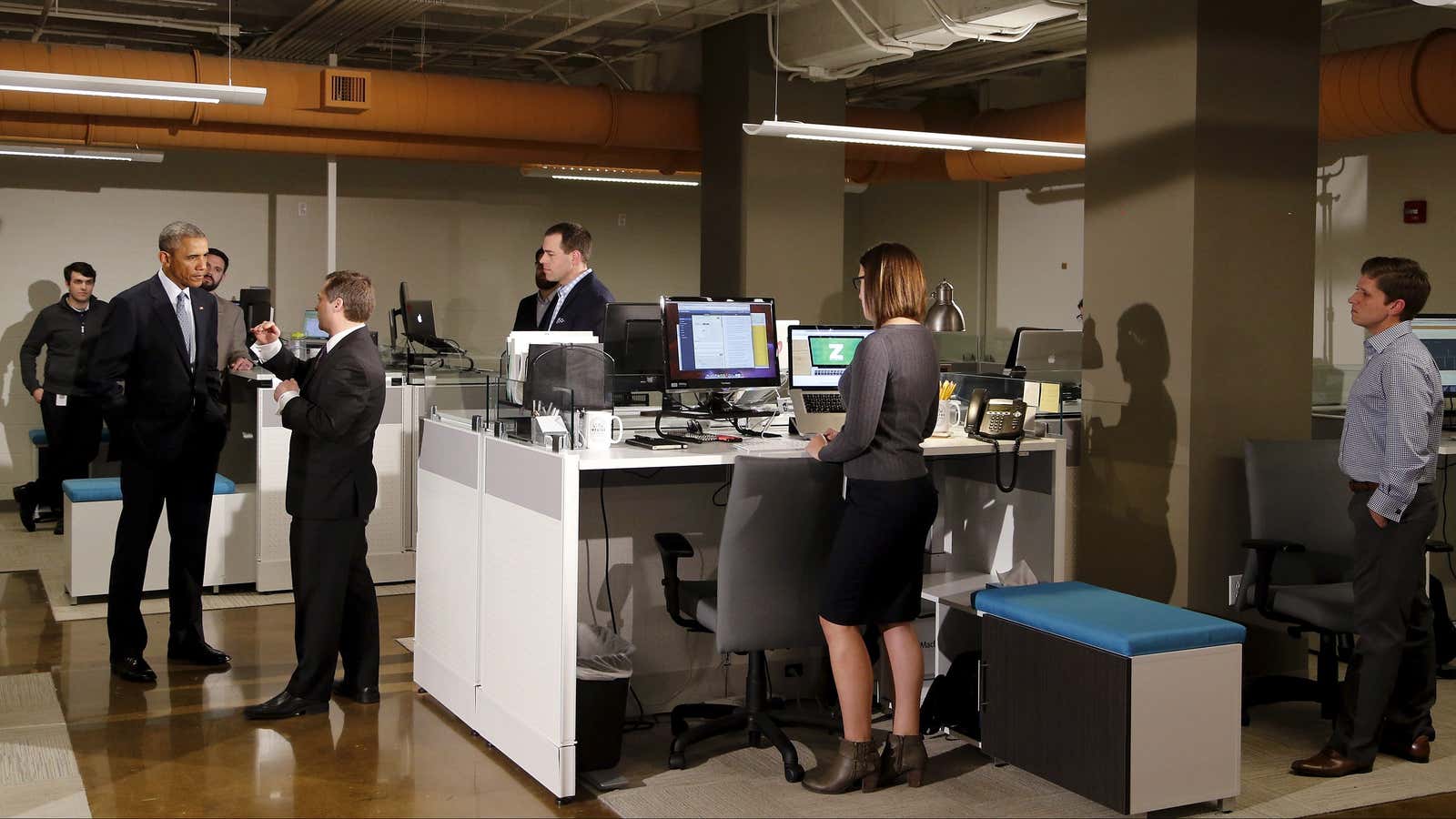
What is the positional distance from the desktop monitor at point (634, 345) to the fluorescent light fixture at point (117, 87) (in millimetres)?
2512

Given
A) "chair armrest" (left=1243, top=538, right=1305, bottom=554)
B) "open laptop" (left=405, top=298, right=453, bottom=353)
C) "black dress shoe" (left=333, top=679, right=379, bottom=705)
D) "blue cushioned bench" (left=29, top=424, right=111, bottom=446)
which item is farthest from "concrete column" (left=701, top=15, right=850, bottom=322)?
"chair armrest" (left=1243, top=538, right=1305, bottom=554)

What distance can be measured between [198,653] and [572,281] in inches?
81.0

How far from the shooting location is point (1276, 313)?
497 cm

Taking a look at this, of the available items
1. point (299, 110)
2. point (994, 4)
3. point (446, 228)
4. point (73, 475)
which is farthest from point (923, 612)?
point (446, 228)

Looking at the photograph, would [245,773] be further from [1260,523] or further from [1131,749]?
[1260,523]

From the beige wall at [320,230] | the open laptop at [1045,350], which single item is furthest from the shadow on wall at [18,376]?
the open laptop at [1045,350]

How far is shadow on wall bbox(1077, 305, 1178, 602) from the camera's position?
4.92 metres

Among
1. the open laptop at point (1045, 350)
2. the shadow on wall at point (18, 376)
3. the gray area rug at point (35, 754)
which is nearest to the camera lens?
the gray area rug at point (35, 754)

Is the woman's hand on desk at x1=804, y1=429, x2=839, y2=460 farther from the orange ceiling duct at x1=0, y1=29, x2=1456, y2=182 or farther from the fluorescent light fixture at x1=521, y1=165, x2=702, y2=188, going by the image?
the fluorescent light fixture at x1=521, y1=165, x2=702, y2=188

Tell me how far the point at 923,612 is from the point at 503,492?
5.05 feet

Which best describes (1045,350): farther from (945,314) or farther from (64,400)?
(64,400)

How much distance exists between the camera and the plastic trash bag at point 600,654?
13.0ft

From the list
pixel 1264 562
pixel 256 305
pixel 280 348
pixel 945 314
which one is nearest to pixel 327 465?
pixel 280 348

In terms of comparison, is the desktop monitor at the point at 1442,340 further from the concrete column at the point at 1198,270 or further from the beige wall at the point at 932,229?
the beige wall at the point at 932,229
